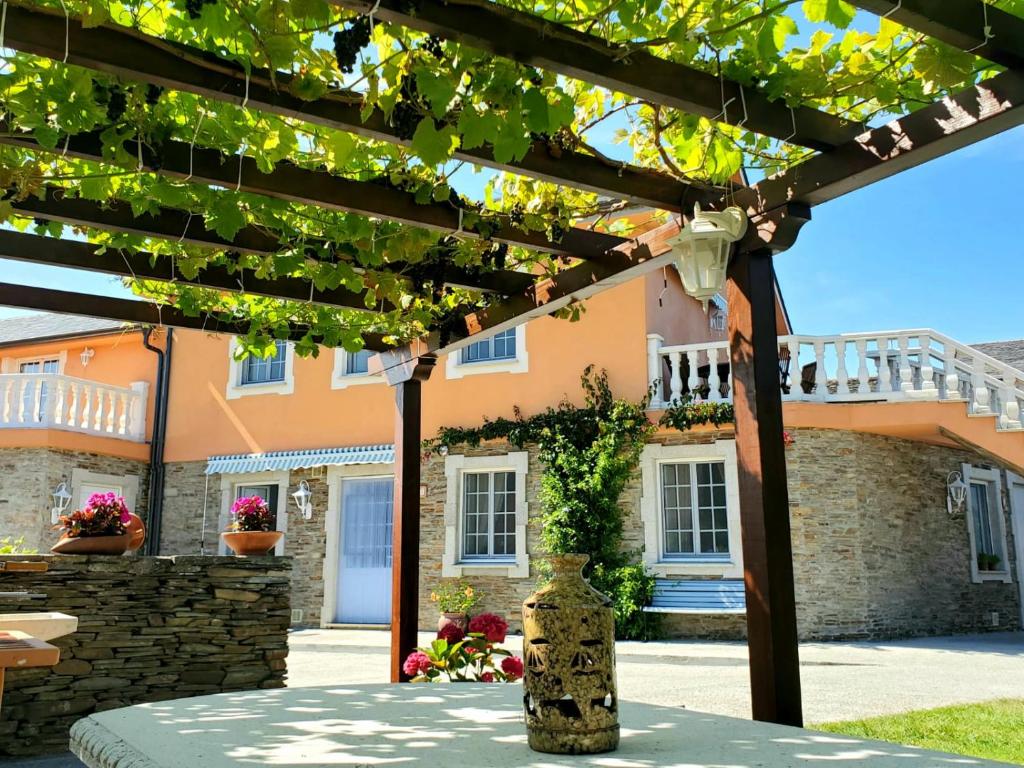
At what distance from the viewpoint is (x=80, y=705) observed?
5.43 m

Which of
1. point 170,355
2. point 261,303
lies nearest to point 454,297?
point 261,303

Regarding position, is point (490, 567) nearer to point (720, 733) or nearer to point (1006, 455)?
point (1006, 455)

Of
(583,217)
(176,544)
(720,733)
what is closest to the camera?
(720,733)

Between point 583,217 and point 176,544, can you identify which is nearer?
point 583,217

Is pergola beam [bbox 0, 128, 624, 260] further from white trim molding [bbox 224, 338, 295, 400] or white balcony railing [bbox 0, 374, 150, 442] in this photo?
white balcony railing [bbox 0, 374, 150, 442]

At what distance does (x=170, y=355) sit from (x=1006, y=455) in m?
12.8

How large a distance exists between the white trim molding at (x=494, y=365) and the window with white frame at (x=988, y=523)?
6.58 metres

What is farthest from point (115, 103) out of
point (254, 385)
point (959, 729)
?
point (254, 385)

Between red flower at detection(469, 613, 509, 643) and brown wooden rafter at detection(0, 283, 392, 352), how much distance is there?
1.96 metres

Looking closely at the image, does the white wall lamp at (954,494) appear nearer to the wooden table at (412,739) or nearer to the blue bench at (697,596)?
the blue bench at (697,596)

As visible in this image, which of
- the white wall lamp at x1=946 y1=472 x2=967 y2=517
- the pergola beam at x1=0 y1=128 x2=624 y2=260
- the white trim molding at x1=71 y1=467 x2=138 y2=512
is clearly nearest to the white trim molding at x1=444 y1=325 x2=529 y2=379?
the white trim molding at x1=71 y1=467 x2=138 y2=512

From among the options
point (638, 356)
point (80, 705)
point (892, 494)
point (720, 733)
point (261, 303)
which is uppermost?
point (638, 356)

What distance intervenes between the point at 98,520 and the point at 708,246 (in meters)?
4.43

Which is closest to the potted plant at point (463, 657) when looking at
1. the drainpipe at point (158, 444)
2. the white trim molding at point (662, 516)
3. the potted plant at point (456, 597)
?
the white trim molding at point (662, 516)
